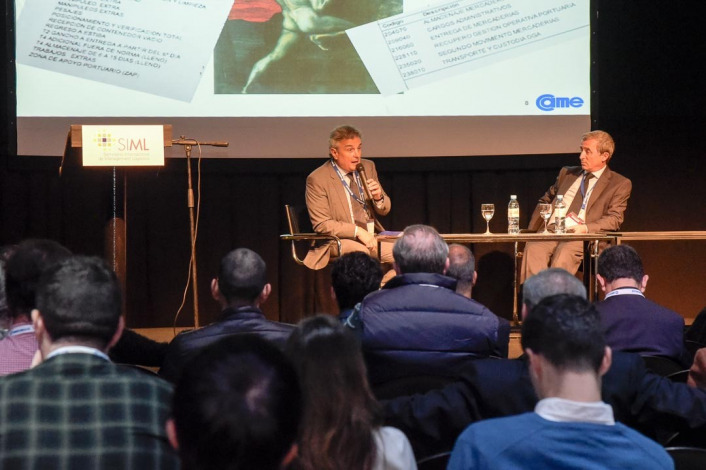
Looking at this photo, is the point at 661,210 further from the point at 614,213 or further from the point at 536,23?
the point at 536,23

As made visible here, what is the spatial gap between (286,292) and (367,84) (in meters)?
1.66

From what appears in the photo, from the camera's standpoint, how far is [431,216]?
6.45 metres

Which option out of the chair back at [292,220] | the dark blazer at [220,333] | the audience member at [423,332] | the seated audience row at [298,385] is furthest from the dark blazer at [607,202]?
the dark blazer at [220,333]

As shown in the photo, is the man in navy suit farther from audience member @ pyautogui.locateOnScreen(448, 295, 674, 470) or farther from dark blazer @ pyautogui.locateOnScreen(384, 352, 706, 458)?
audience member @ pyautogui.locateOnScreen(448, 295, 674, 470)

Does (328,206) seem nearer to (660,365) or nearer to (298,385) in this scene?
(660,365)

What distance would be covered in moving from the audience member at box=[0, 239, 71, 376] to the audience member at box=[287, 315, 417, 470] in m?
0.89

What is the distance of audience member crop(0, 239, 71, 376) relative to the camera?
2203 mm

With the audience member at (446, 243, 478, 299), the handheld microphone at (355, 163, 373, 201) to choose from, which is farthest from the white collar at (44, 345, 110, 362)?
the handheld microphone at (355, 163, 373, 201)

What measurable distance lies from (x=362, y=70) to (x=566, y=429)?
15.0ft

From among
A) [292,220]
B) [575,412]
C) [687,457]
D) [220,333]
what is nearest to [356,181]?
[292,220]

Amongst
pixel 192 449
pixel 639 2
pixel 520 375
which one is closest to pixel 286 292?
pixel 639 2

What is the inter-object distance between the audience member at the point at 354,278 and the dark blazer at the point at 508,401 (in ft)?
2.99

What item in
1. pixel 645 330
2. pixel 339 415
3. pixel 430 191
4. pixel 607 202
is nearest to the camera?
pixel 339 415

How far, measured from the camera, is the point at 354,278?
294 cm
